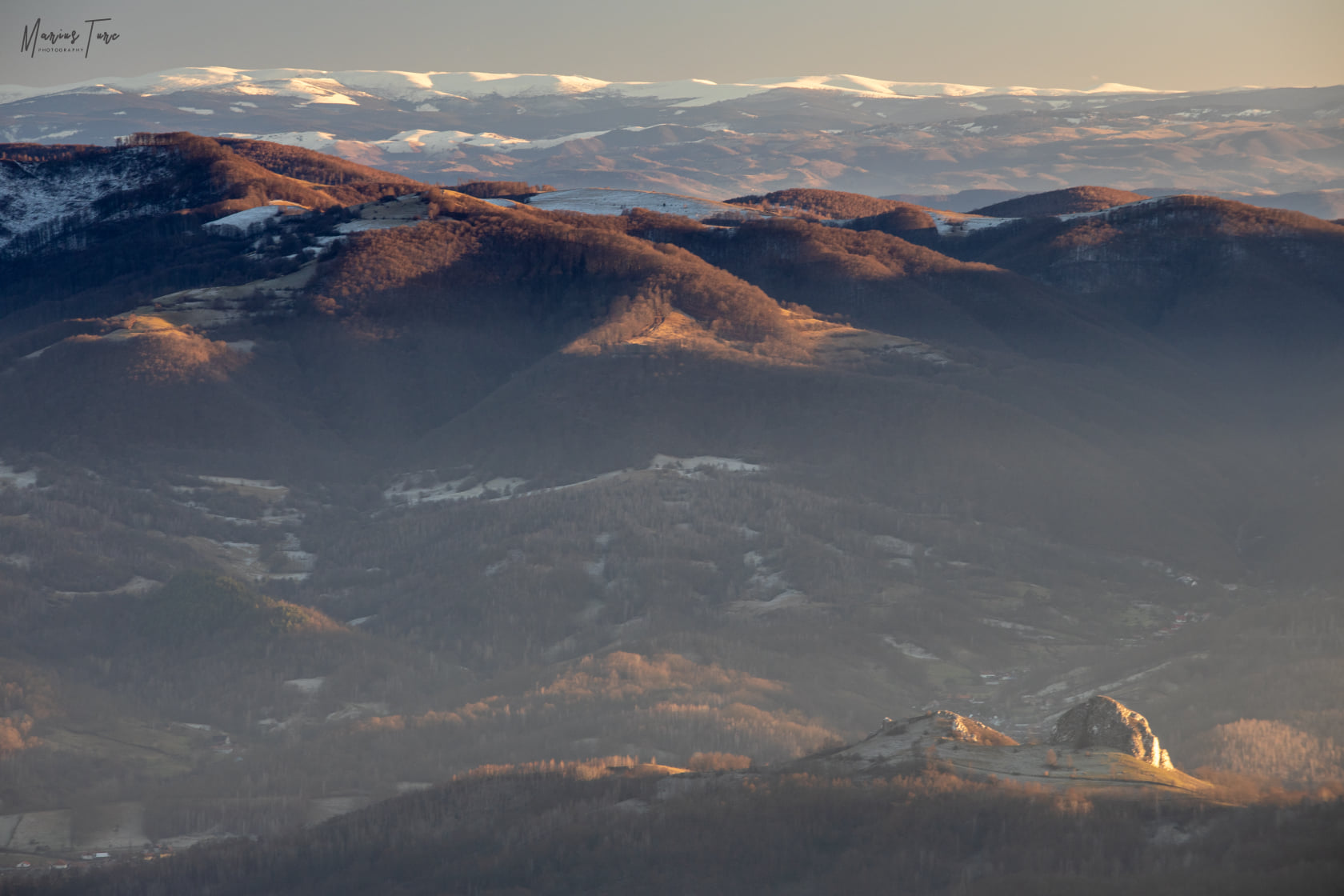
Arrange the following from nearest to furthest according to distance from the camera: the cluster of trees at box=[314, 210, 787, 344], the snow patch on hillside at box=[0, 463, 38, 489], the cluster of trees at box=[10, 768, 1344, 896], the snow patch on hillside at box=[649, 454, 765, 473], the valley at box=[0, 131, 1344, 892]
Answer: the cluster of trees at box=[10, 768, 1344, 896]
the valley at box=[0, 131, 1344, 892]
the snow patch on hillside at box=[0, 463, 38, 489]
the snow patch on hillside at box=[649, 454, 765, 473]
the cluster of trees at box=[314, 210, 787, 344]

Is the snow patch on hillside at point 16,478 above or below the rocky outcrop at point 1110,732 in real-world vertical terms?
below

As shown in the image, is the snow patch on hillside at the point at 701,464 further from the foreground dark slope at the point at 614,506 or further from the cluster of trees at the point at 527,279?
the cluster of trees at the point at 527,279

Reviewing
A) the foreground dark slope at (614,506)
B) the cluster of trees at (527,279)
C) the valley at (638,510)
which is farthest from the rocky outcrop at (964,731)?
the cluster of trees at (527,279)

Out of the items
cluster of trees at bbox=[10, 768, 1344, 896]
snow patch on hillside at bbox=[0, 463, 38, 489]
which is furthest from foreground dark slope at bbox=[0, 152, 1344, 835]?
cluster of trees at bbox=[10, 768, 1344, 896]

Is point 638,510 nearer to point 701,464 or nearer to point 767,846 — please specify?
point 701,464

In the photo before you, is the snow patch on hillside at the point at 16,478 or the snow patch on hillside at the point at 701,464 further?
the snow patch on hillside at the point at 701,464

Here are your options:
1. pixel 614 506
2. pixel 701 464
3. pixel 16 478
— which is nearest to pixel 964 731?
pixel 614 506

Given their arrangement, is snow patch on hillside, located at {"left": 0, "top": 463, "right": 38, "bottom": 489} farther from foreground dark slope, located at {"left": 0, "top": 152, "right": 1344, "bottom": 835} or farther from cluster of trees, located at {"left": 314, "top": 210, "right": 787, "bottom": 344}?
cluster of trees, located at {"left": 314, "top": 210, "right": 787, "bottom": 344}
